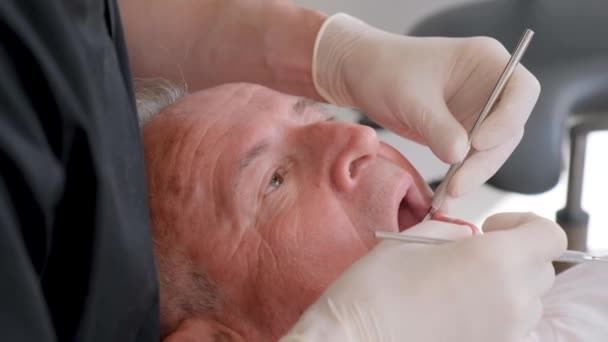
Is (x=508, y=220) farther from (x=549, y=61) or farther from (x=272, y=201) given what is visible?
(x=549, y=61)

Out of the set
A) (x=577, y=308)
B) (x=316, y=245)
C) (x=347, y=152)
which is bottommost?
(x=577, y=308)

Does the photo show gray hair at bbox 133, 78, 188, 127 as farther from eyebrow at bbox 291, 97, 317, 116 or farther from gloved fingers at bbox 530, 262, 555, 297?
gloved fingers at bbox 530, 262, 555, 297

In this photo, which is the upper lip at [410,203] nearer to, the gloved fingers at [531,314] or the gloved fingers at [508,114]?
the gloved fingers at [508,114]

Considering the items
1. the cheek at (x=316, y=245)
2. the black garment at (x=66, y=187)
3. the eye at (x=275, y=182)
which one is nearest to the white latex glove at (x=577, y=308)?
the cheek at (x=316, y=245)

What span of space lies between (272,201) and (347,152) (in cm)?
13

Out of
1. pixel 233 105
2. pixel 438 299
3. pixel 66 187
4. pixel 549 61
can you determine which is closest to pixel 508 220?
pixel 438 299

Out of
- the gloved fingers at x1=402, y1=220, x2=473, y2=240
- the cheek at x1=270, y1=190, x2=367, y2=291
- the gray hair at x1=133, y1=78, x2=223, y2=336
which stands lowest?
the gray hair at x1=133, y1=78, x2=223, y2=336

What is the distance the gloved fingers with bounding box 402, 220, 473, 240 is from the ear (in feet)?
0.99

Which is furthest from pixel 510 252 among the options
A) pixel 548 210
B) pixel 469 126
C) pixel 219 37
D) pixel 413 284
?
pixel 548 210

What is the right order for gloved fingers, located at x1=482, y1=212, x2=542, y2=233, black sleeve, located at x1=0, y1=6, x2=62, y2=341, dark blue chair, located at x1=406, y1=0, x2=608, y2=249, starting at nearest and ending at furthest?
black sleeve, located at x1=0, y1=6, x2=62, y2=341 → gloved fingers, located at x1=482, y1=212, x2=542, y2=233 → dark blue chair, located at x1=406, y1=0, x2=608, y2=249

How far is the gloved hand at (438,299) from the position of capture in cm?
85

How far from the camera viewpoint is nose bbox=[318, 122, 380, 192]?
3.56 ft

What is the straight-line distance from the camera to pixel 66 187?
875 mm

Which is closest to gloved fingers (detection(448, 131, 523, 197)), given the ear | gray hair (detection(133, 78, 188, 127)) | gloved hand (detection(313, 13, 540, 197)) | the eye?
gloved hand (detection(313, 13, 540, 197))
